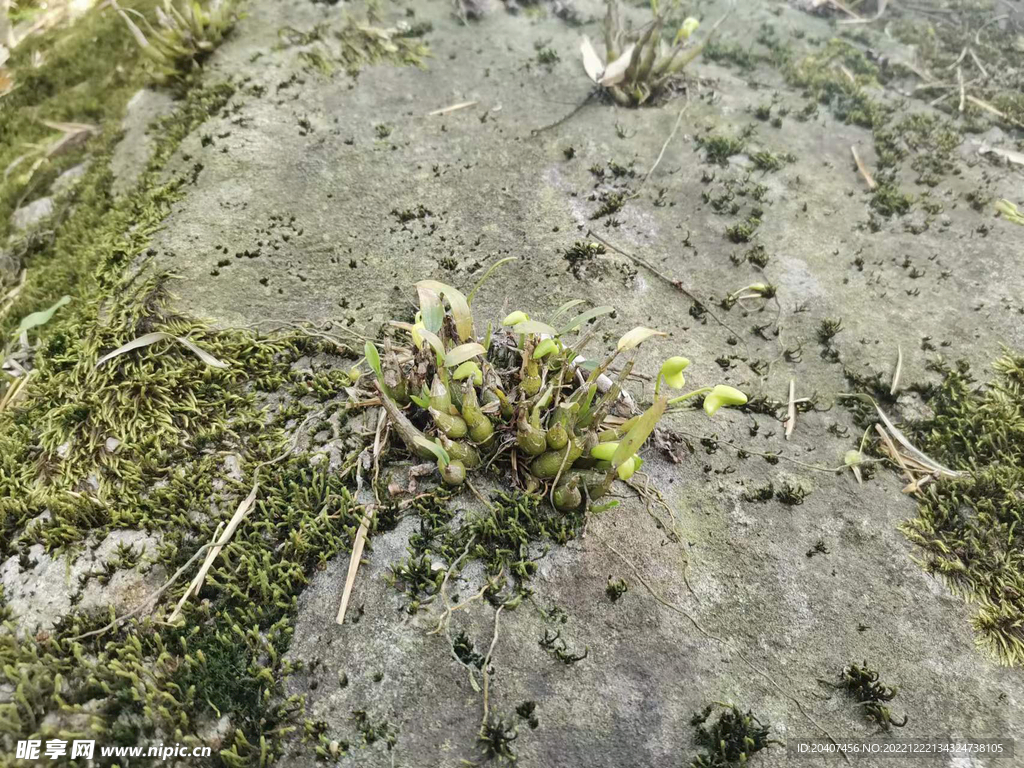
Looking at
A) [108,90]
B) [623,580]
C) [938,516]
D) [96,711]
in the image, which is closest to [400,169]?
[108,90]

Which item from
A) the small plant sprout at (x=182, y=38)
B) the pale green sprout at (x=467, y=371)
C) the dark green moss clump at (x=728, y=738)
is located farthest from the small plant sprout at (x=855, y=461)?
the small plant sprout at (x=182, y=38)

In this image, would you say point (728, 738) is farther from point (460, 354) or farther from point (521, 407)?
point (460, 354)

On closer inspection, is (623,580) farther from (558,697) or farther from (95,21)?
(95,21)

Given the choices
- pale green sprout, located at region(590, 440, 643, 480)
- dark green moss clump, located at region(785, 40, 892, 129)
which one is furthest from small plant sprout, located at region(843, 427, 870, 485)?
dark green moss clump, located at region(785, 40, 892, 129)

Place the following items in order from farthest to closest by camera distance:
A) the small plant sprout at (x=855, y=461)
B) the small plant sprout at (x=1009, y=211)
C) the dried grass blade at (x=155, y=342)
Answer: the small plant sprout at (x=1009, y=211) < the small plant sprout at (x=855, y=461) < the dried grass blade at (x=155, y=342)

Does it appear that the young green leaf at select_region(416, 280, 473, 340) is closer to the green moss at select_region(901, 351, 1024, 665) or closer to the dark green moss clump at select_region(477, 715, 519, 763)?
the dark green moss clump at select_region(477, 715, 519, 763)

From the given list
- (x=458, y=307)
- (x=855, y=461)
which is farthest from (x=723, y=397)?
(x=458, y=307)

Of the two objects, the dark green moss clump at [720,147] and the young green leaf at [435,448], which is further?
the dark green moss clump at [720,147]

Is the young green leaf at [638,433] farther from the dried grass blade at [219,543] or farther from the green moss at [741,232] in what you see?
the green moss at [741,232]

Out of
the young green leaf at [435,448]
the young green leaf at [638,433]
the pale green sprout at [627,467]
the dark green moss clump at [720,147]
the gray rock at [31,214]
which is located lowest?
the dark green moss clump at [720,147]
